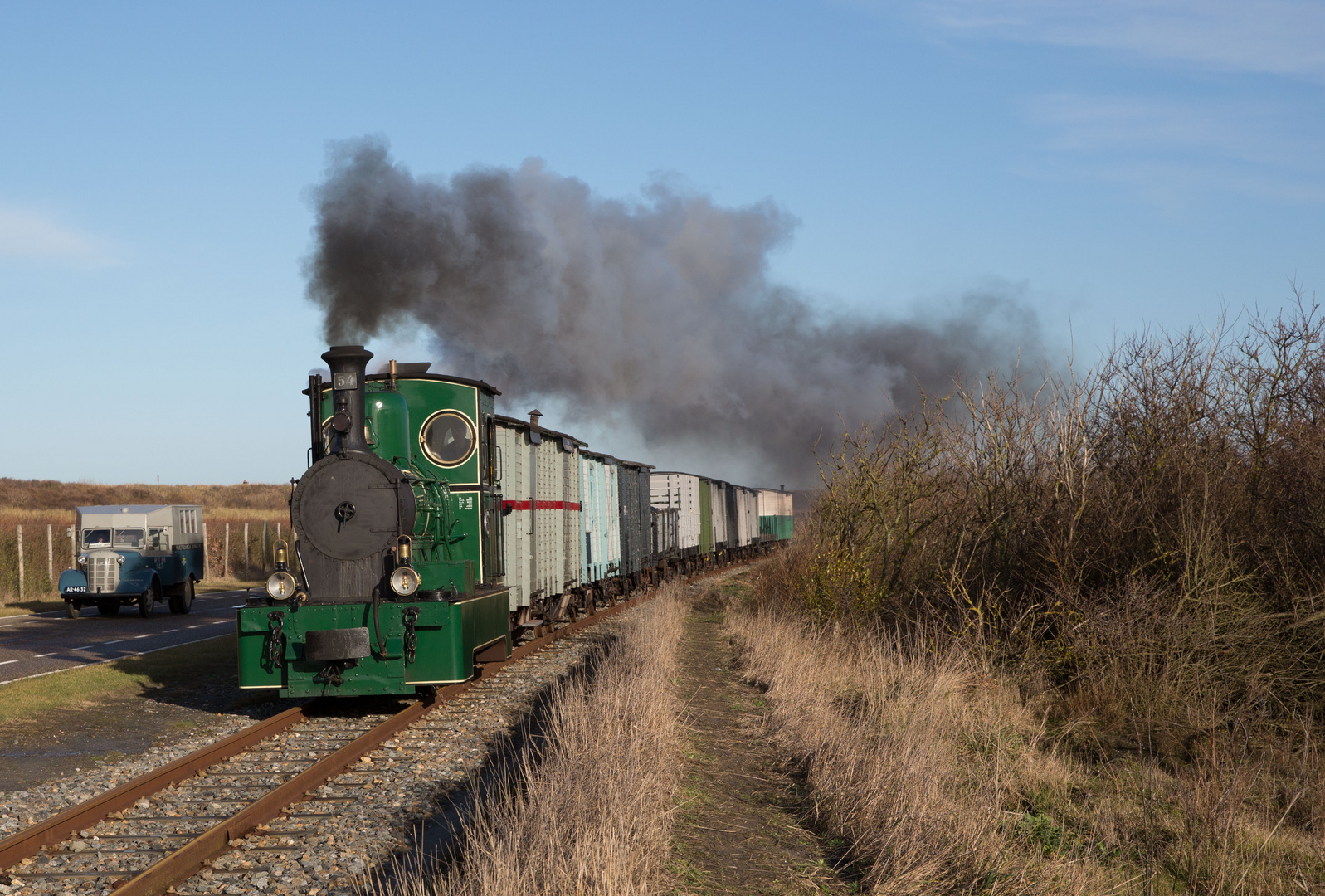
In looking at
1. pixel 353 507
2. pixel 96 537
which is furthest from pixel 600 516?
pixel 96 537

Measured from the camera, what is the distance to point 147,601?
2214 cm

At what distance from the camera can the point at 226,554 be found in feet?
121

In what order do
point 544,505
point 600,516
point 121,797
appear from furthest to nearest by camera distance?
point 600,516, point 544,505, point 121,797

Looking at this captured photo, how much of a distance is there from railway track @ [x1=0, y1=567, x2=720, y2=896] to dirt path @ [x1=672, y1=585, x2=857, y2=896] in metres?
1.80

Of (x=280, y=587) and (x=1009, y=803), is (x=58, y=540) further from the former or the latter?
(x=1009, y=803)

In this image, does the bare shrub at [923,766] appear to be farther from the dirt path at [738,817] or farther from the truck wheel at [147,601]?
the truck wheel at [147,601]

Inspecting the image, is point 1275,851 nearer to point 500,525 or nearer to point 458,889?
point 458,889

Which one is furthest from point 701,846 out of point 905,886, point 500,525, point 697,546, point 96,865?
point 697,546

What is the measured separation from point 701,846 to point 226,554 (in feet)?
113

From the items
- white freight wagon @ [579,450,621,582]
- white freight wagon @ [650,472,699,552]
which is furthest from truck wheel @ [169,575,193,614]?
white freight wagon @ [650,472,699,552]

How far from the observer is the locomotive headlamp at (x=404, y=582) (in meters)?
9.34

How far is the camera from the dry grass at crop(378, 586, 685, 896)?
4418mm

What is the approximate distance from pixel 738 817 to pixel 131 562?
1927 cm

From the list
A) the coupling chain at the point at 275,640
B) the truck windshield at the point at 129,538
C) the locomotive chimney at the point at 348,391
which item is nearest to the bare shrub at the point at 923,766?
the coupling chain at the point at 275,640
